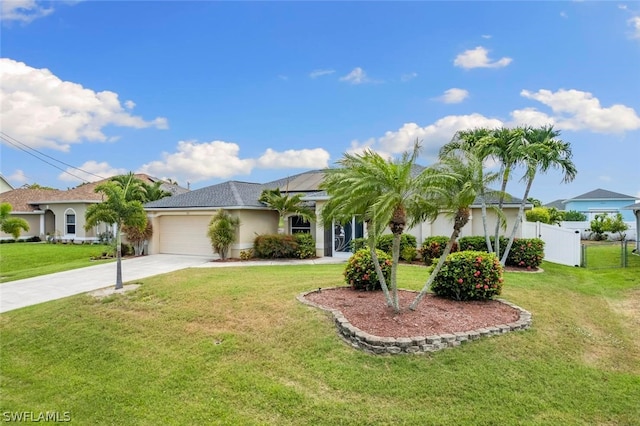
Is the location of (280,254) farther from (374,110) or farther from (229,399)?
(229,399)

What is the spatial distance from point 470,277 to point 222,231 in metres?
12.7

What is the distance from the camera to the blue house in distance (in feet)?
139

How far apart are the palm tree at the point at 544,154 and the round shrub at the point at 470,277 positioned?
→ 21.6ft

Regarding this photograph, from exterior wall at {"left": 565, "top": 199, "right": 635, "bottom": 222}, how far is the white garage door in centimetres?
4219

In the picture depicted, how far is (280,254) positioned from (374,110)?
8.50 metres

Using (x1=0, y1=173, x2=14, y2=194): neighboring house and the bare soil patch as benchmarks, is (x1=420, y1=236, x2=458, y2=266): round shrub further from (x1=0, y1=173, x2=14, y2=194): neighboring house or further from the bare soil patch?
(x1=0, y1=173, x2=14, y2=194): neighboring house

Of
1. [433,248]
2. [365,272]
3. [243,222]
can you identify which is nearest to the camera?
[365,272]

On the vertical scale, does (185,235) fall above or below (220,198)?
below

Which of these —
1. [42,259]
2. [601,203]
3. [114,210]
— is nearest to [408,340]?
[114,210]

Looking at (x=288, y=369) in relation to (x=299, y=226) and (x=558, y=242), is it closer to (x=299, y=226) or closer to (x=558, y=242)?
(x=299, y=226)

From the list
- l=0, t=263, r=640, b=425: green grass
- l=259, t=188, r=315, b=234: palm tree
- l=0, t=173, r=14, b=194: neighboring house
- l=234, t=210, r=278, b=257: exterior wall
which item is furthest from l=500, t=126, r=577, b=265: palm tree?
l=0, t=173, r=14, b=194: neighboring house

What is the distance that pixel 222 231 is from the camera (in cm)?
1841

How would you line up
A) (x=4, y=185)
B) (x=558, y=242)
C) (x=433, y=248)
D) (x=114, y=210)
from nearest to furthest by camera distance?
1. (x=114, y=210)
2. (x=433, y=248)
3. (x=558, y=242)
4. (x=4, y=185)

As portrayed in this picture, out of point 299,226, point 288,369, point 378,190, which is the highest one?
point 378,190
